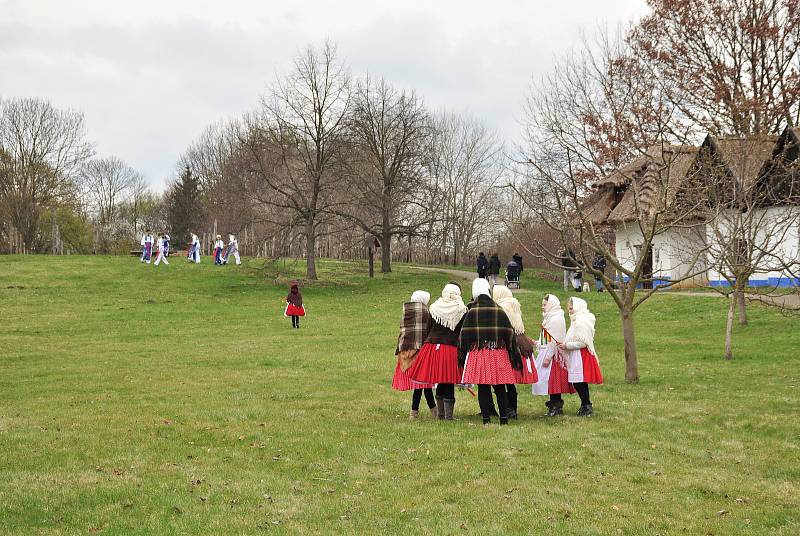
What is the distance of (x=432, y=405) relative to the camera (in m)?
11.9

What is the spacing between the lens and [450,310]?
11406 millimetres

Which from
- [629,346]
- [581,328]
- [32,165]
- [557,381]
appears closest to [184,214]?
[32,165]

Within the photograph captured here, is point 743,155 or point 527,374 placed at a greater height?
point 743,155

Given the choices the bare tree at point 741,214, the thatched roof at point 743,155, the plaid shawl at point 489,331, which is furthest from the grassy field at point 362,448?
the thatched roof at point 743,155

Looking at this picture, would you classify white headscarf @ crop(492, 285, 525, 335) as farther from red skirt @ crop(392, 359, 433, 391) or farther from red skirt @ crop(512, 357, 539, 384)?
red skirt @ crop(392, 359, 433, 391)

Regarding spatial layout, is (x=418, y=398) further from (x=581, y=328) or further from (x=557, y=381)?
(x=581, y=328)

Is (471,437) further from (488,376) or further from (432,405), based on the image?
(432,405)

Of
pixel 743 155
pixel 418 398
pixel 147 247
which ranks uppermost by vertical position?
pixel 743 155

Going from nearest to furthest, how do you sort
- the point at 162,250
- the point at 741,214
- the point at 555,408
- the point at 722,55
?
the point at 555,408 → the point at 741,214 → the point at 722,55 → the point at 162,250

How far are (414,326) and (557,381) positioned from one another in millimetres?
2212

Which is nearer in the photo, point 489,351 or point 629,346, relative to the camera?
point 489,351

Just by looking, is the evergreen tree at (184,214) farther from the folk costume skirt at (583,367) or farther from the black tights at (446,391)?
the folk costume skirt at (583,367)

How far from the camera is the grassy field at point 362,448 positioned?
6.91 m

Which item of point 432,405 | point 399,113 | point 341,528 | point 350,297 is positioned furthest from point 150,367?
point 399,113
